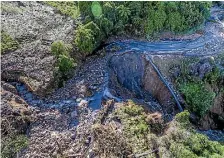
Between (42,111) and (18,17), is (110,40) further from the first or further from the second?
(42,111)

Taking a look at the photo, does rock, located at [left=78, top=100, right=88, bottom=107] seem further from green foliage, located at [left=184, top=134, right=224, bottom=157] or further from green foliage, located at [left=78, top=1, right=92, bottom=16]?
green foliage, located at [left=78, top=1, right=92, bottom=16]

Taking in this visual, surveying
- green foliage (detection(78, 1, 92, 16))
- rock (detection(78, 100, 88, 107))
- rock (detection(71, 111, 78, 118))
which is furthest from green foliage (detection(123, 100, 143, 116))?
green foliage (detection(78, 1, 92, 16))

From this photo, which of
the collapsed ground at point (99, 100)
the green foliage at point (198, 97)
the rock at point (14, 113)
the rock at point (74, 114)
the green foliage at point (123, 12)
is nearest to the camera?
the collapsed ground at point (99, 100)

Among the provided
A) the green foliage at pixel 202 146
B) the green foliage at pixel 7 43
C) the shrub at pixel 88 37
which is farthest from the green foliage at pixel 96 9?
the green foliage at pixel 202 146

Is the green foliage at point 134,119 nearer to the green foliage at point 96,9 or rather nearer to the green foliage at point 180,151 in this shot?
the green foliage at point 180,151

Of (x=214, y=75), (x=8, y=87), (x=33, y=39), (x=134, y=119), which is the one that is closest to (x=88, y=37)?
(x=33, y=39)

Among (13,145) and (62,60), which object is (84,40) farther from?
(13,145)
